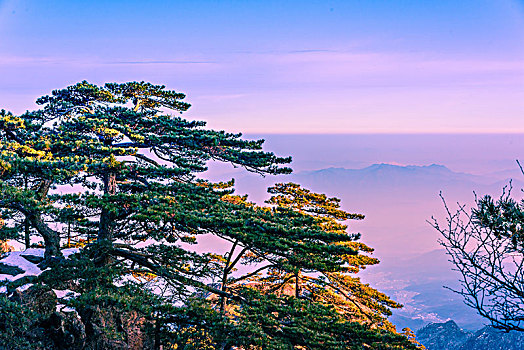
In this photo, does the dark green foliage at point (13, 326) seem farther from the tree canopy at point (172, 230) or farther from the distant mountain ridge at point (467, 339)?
the distant mountain ridge at point (467, 339)

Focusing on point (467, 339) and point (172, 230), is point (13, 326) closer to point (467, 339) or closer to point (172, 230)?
point (172, 230)

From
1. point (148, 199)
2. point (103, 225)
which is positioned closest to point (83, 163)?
point (148, 199)

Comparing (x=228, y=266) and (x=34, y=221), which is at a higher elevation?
(x=34, y=221)

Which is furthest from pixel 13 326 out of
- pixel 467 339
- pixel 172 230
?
pixel 467 339

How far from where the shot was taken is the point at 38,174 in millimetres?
10547

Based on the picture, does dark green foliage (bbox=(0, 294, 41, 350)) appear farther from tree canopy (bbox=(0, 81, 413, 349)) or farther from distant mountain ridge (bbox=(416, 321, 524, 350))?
distant mountain ridge (bbox=(416, 321, 524, 350))

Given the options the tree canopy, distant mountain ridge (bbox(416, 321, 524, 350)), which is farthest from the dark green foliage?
distant mountain ridge (bbox(416, 321, 524, 350))

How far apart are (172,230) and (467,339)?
42724 millimetres

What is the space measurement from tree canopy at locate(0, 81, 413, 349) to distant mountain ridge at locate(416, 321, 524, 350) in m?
28.8

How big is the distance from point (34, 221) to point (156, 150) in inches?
178

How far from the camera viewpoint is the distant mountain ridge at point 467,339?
124ft

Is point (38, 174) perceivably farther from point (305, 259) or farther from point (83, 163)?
point (305, 259)

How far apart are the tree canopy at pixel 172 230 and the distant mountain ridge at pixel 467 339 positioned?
28808 mm

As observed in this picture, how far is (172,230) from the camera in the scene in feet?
39.3
